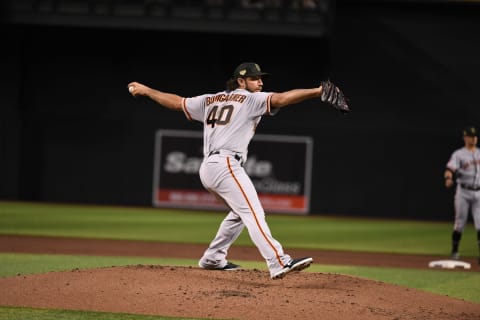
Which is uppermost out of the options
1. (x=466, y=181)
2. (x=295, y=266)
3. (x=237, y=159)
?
(x=237, y=159)

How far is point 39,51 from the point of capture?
22.3 m

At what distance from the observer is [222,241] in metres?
7.78

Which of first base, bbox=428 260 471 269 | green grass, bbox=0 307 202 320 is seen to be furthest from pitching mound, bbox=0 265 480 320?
first base, bbox=428 260 471 269

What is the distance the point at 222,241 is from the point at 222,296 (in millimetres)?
1404

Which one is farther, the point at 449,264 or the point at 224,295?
the point at 449,264

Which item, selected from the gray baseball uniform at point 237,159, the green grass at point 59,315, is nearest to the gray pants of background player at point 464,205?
the gray baseball uniform at point 237,159

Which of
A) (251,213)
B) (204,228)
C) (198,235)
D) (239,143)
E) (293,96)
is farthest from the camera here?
(204,228)

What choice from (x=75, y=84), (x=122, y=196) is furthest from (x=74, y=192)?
(x=75, y=84)

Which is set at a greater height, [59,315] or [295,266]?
[295,266]

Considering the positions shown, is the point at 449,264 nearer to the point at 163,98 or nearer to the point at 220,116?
the point at 220,116

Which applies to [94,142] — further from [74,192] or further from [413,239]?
[413,239]

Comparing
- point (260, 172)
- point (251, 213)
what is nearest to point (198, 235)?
point (260, 172)

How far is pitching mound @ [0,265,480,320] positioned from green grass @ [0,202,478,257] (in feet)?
20.8

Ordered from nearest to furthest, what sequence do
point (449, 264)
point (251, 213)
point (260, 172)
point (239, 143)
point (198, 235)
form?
1. point (251, 213)
2. point (239, 143)
3. point (449, 264)
4. point (198, 235)
5. point (260, 172)
